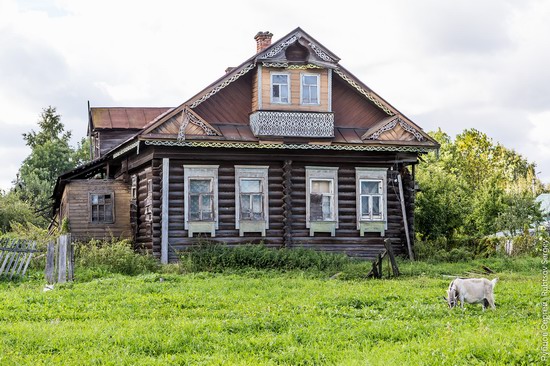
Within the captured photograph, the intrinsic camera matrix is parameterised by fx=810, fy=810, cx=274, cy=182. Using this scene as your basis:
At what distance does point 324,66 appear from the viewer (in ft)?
91.7

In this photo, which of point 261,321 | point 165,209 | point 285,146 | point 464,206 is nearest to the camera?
point 261,321

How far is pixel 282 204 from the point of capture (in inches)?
1103

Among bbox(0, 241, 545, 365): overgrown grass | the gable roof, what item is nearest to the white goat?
bbox(0, 241, 545, 365): overgrown grass

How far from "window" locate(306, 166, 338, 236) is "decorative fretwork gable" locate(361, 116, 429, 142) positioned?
1.88 metres

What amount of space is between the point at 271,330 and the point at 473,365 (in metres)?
3.87

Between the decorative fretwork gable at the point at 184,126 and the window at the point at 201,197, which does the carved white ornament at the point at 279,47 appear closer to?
the decorative fretwork gable at the point at 184,126

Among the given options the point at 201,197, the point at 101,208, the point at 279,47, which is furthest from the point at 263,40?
the point at 101,208

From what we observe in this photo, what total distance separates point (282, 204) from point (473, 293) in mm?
13127

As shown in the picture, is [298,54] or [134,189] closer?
[298,54]

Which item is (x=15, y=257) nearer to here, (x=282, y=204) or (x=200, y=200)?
(x=200, y=200)

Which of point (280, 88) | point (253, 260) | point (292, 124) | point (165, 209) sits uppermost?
point (280, 88)

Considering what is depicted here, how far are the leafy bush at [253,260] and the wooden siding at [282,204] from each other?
5.49 ft

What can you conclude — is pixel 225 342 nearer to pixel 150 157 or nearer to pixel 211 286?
pixel 211 286

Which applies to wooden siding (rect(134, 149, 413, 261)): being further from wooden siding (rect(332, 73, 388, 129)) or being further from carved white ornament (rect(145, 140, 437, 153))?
wooden siding (rect(332, 73, 388, 129))
